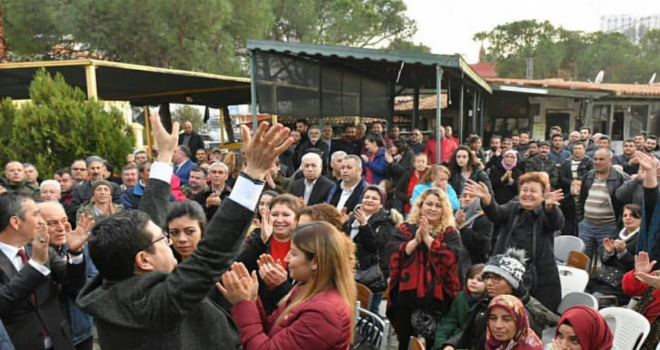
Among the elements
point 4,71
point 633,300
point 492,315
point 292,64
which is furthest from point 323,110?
point 492,315

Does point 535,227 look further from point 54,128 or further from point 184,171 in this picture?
point 54,128

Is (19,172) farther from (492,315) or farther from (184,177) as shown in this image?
(492,315)

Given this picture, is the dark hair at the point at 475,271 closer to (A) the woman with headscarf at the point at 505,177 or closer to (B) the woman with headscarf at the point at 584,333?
(B) the woman with headscarf at the point at 584,333

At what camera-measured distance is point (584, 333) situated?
2.64m

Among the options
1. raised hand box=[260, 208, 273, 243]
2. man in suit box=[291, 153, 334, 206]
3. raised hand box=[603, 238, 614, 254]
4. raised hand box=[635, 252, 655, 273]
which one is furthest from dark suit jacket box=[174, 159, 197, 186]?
raised hand box=[635, 252, 655, 273]

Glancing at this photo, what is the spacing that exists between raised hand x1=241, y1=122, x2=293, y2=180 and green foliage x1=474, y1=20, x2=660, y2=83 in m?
43.3

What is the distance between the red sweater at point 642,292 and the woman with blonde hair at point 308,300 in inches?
107

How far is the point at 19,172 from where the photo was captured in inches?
230

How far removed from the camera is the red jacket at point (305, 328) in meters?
1.95

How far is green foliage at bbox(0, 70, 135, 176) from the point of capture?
651 cm

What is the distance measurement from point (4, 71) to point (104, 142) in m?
4.16

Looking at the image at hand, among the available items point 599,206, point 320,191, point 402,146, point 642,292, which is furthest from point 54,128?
point 599,206

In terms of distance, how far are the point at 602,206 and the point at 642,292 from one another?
223cm

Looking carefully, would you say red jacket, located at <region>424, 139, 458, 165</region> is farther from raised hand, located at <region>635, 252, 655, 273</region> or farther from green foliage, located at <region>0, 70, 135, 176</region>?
raised hand, located at <region>635, 252, 655, 273</region>
